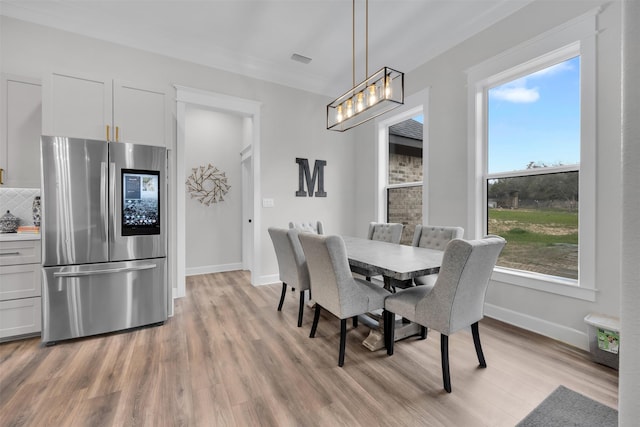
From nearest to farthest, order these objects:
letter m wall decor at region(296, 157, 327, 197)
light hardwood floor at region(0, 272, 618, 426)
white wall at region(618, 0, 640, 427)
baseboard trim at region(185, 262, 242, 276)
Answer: white wall at region(618, 0, 640, 427)
light hardwood floor at region(0, 272, 618, 426)
letter m wall decor at region(296, 157, 327, 197)
baseboard trim at region(185, 262, 242, 276)

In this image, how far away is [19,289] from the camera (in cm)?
239

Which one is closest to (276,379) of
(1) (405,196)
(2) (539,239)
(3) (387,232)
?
(3) (387,232)

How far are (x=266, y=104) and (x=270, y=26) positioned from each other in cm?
113

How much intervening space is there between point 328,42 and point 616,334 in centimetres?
391

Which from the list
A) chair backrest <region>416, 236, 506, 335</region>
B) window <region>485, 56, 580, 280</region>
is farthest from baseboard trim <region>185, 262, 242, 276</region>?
window <region>485, 56, 580, 280</region>

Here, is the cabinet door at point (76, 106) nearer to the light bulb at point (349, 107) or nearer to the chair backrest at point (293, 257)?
the chair backrest at point (293, 257)

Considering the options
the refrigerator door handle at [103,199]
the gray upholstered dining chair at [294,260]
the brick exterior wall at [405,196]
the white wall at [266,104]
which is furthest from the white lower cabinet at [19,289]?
the brick exterior wall at [405,196]

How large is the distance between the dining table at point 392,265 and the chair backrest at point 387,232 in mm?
525

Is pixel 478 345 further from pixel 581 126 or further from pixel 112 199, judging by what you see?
pixel 112 199

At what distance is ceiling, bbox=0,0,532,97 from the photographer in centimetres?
286

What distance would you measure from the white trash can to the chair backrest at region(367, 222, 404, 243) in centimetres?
172

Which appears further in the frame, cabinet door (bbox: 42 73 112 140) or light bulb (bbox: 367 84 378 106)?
cabinet door (bbox: 42 73 112 140)

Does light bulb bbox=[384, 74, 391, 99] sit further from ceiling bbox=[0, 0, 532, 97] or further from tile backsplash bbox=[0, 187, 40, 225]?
tile backsplash bbox=[0, 187, 40, 225]

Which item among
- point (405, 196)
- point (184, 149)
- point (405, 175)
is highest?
point (184, 149)
